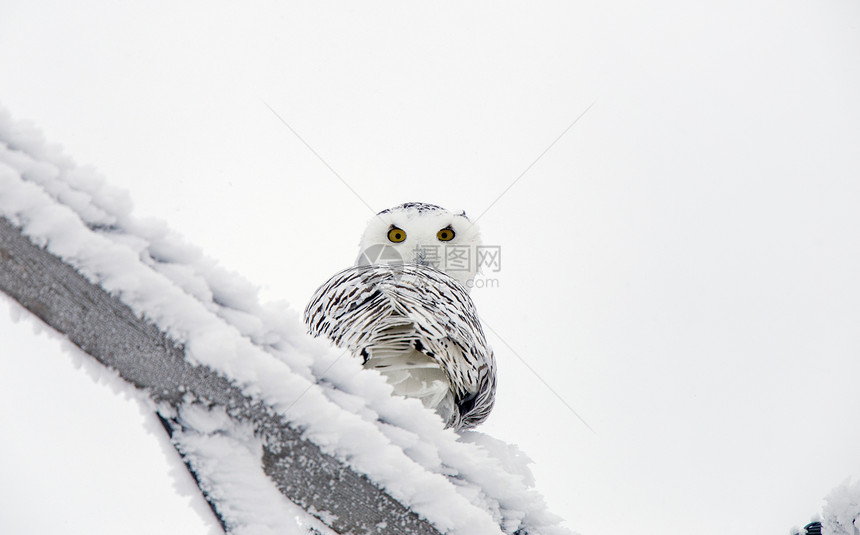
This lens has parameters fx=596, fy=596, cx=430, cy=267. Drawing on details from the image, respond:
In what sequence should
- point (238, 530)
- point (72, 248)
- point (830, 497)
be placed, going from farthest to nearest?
point (830, 497), point (238, 530), point (72, 248)

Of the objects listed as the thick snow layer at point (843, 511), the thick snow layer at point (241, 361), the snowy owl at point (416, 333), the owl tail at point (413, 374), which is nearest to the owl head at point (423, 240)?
the snowy owl at point (416, 333)

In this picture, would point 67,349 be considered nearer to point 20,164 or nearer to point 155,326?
point 155,326

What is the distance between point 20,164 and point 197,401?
31 centimetres

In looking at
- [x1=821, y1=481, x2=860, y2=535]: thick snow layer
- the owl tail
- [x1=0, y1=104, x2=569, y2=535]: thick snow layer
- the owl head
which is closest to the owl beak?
the owl head

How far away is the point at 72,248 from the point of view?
2.00ft

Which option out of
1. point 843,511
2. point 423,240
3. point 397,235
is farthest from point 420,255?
point 843,511

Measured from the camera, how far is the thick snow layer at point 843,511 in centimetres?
127

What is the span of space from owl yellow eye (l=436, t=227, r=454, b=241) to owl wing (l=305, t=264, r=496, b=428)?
3.18ft

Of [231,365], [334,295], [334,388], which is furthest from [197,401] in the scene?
[334,295]

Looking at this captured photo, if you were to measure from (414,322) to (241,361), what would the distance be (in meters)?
1.77

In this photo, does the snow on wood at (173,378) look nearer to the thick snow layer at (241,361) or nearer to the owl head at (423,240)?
the thick snow layer at (241,361)

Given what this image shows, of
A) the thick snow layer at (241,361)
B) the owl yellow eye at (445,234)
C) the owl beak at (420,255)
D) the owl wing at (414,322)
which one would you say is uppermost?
the owl yellow eye at (445,234)

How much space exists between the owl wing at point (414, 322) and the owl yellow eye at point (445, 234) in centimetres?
97

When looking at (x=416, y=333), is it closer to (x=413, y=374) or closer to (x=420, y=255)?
(x=413, y=374)
